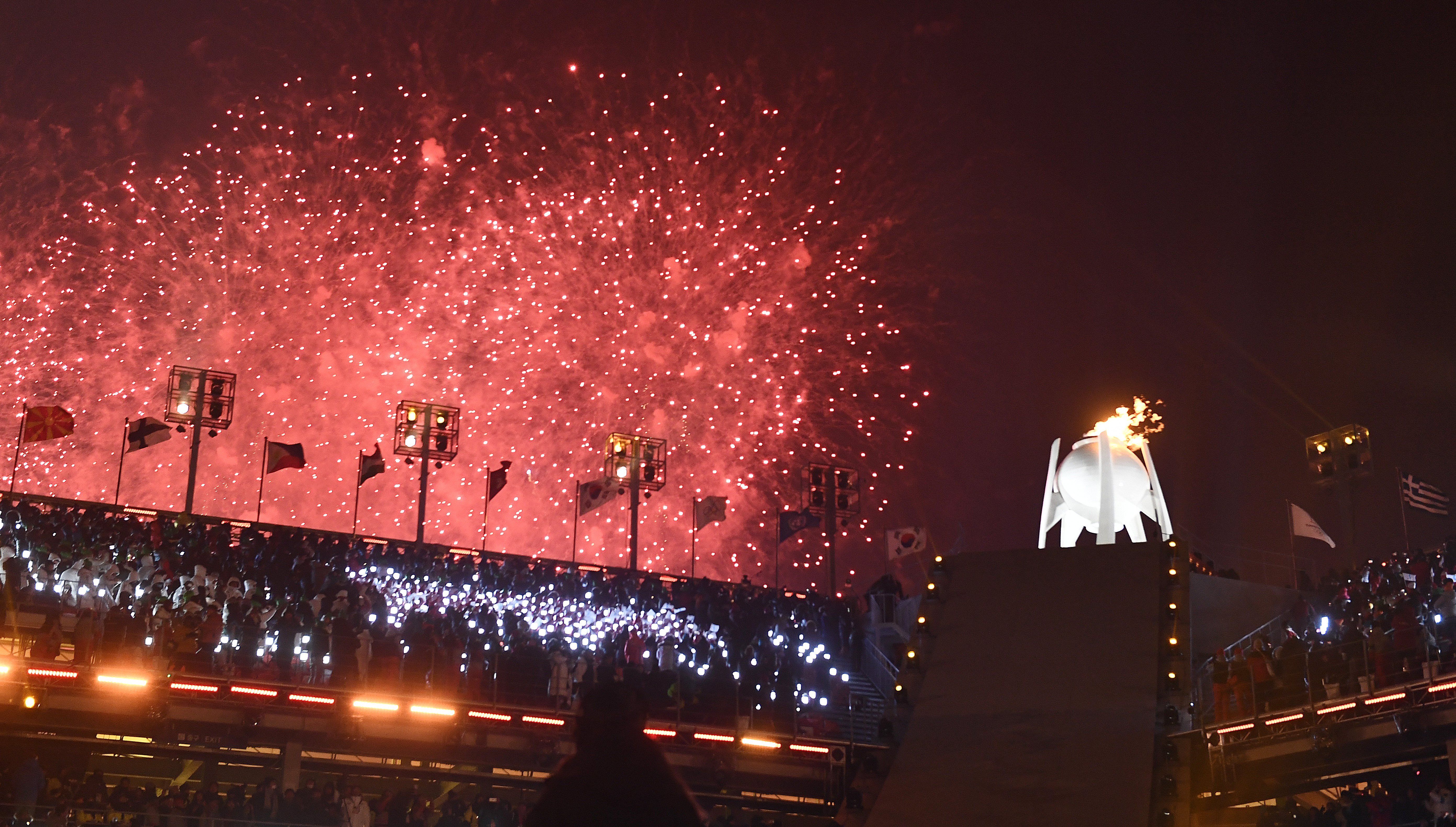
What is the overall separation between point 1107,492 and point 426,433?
1794cm

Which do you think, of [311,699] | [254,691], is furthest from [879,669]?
[254,691]

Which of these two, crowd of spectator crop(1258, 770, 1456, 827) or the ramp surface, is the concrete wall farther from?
crowd of spectator crop(1258, 770, 1456, 827)

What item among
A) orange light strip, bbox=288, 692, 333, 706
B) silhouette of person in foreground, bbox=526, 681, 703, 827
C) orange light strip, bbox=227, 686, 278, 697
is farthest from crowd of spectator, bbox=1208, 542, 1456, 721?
silhouette of person in foreground, bbox=526, 681, 703, 827

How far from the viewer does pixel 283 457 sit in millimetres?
33562

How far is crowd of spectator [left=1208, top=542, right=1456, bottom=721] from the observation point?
61.8ft

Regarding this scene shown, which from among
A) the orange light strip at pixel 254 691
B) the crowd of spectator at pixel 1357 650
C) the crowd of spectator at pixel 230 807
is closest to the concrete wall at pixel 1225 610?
the crowd of spectator at pixel 1357 650

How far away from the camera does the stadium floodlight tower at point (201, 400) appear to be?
33.3m

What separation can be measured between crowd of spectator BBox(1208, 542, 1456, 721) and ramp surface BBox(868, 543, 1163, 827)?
1.42 meters

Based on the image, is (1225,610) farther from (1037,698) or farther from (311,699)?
(311,699)

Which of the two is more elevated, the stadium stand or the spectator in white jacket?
the stadium stand

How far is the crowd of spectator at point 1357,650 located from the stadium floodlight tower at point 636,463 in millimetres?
18644

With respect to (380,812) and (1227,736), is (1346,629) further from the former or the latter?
(380,812)

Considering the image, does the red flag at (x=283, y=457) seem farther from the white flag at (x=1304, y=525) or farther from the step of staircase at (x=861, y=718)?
A: the white flag at (x=1304, y=525)

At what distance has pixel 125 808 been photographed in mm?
19641
